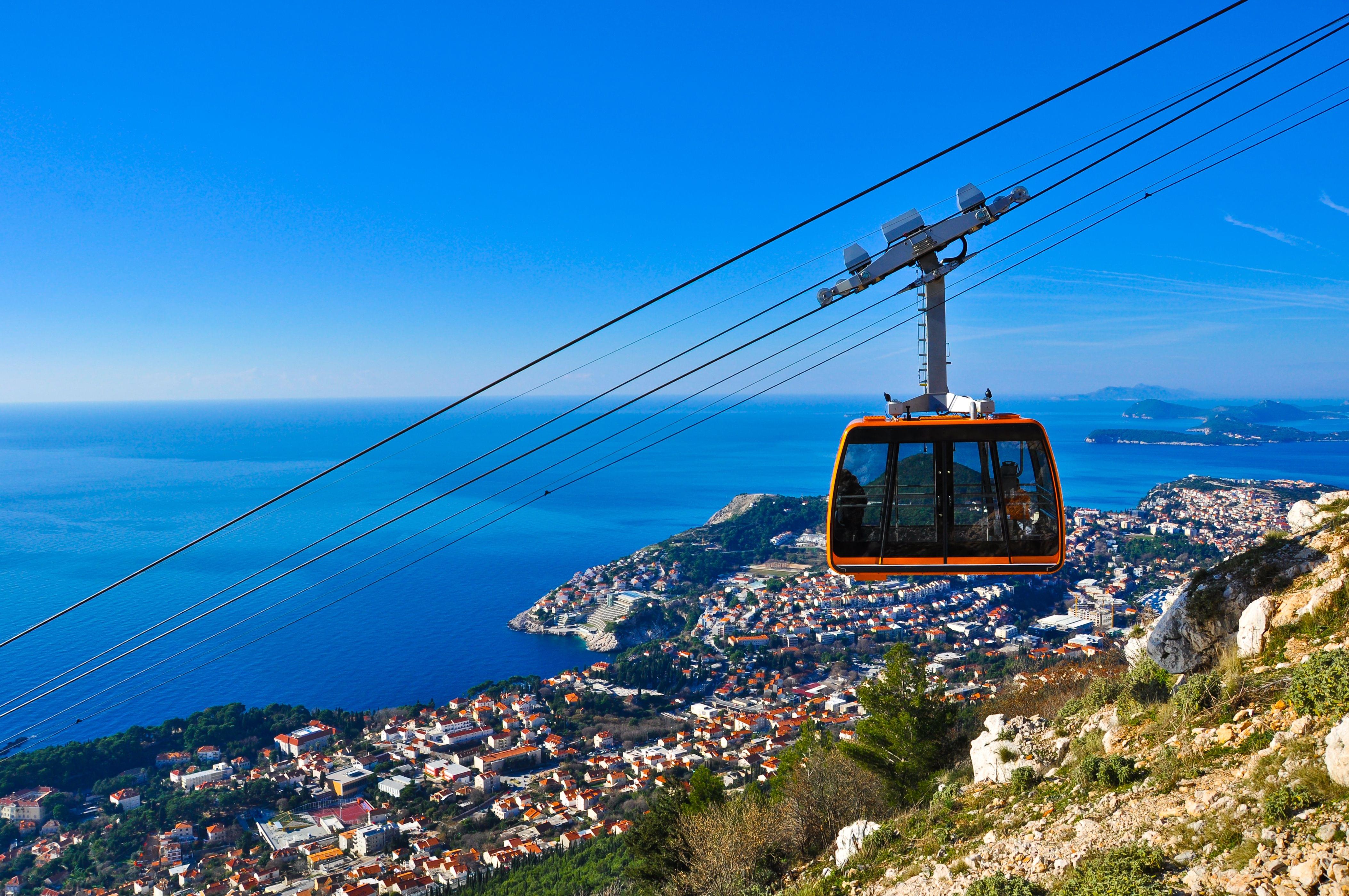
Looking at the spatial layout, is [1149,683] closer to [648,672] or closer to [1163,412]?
[648,672]

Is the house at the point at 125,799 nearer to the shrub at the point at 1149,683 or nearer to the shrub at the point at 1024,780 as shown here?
the shrub at the point at 1024,780

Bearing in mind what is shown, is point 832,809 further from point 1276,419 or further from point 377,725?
point 1276,419

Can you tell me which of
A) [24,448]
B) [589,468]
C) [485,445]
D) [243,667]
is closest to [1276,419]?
[589,468]

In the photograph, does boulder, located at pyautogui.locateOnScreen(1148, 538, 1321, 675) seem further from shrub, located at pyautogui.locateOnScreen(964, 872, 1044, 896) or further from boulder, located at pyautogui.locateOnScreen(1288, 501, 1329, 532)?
shrub, located at pyautogui.locateOnScreen(964, 872, 1044, 896)

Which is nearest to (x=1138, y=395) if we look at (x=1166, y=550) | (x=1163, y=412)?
(x=1163, y=412)

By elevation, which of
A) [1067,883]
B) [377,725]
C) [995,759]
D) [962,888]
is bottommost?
[377,725]

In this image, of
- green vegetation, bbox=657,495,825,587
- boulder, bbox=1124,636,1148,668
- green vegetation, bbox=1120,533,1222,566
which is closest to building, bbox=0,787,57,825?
boulder, bbox=1124,636,1148,668
